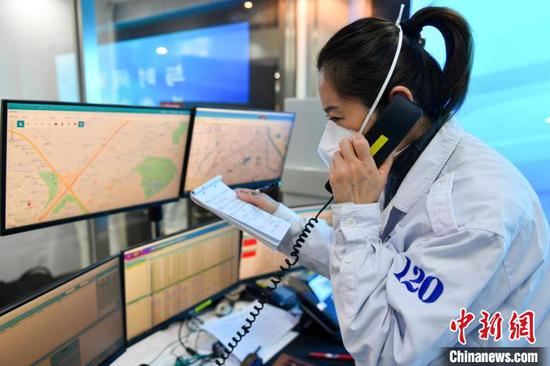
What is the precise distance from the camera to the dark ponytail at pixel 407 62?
2.53 ft

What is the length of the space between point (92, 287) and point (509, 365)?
923mm

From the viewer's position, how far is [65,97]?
5.98 ft

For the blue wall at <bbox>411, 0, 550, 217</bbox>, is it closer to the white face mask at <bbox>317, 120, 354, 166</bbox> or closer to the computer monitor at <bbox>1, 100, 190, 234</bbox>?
the white face mask at <bbox>317, 120, 354, 166</bbox>

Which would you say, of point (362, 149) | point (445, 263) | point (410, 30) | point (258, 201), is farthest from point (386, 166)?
point (258, 201)

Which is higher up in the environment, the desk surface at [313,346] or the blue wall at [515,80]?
the blue wall at [515,80]

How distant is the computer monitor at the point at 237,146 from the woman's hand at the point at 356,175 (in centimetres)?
61

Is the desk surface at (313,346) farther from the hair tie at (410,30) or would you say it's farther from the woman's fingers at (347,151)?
the hair tie at (410,30)

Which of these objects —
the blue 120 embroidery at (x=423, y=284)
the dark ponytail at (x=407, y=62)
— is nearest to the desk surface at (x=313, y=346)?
the blue 120 embroidery at (x=423, y=284)

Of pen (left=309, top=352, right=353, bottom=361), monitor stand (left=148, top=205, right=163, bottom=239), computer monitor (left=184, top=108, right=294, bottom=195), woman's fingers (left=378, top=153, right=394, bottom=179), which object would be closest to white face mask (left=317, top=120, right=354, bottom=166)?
woman's fingers (left=378, top=153, right=394, bottom=179)

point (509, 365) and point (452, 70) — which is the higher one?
point (452, 70)

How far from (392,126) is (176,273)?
0.78 m

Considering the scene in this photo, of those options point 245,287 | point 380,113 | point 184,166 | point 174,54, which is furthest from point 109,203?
point 174,54

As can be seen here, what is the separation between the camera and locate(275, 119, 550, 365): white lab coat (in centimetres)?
59

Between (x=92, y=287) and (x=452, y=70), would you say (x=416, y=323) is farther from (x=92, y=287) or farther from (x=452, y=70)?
(x=92, y=287)
